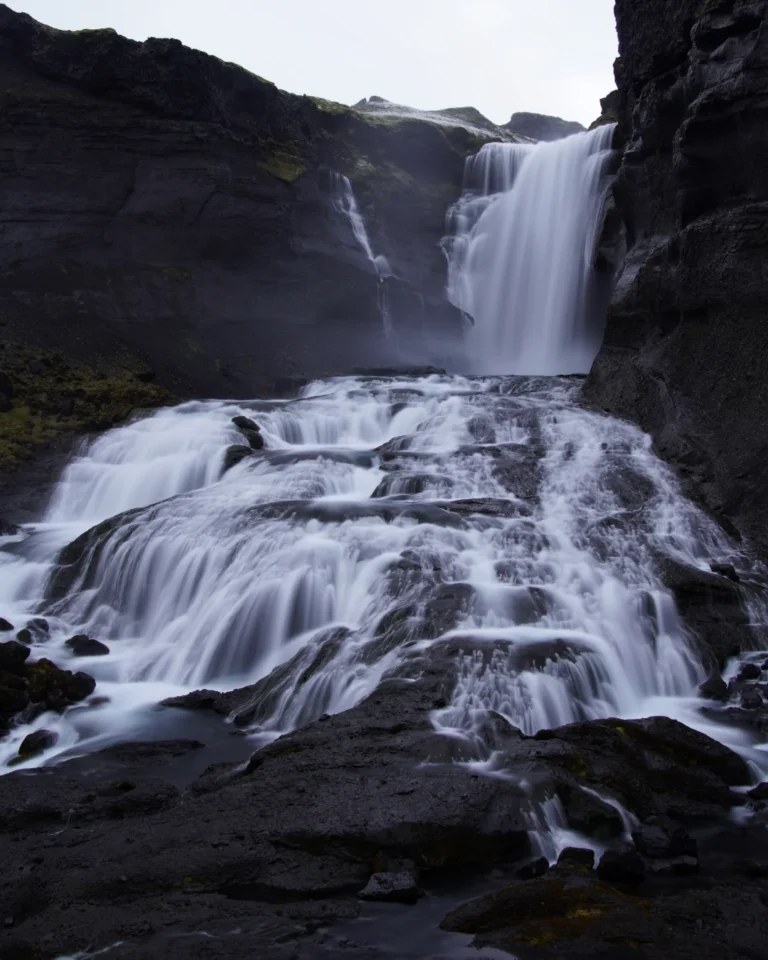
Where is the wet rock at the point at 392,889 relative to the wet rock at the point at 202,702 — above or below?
above

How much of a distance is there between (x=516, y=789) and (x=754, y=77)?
49.0 ft

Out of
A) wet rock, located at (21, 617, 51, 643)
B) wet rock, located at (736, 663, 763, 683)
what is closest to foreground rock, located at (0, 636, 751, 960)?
wet rock, located at (736, 663, 763, 683)

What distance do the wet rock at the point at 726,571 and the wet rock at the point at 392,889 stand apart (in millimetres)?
8406

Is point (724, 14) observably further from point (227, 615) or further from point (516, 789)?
point (516, 789)

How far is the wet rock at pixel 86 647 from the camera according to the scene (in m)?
13.1

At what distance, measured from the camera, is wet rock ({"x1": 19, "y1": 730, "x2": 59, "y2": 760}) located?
1004 cm

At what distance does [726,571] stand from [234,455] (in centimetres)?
1035

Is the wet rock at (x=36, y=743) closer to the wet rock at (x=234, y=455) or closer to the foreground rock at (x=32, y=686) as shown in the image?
the foreground rock at (x=32, y=686)

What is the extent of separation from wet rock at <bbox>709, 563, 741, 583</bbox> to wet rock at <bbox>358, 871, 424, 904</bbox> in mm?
8406

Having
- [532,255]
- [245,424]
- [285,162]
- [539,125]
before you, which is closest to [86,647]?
[245,424]

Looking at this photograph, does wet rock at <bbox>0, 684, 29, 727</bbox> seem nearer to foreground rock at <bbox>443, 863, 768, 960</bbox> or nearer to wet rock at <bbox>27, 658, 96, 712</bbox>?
wet rock at <bbox>27, 658, 96, 712</bbox>

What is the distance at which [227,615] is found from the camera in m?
13.2

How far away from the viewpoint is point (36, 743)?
10117 millimetres

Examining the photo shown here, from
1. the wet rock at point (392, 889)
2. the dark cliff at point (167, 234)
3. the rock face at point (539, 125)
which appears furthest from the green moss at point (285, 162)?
the rock face at point (539, 125)
